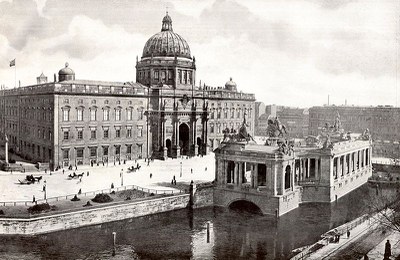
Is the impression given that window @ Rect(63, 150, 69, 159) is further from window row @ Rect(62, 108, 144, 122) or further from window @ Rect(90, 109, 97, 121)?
window @ Rect(90, 109, 97, 121)

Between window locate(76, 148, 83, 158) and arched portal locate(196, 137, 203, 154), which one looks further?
arched portal locate(196, 137, 203, 154)

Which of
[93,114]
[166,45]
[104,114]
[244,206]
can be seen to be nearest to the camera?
[244,206]

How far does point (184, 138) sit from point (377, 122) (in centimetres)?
5018

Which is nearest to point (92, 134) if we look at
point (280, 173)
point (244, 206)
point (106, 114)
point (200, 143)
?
point (106, 114)

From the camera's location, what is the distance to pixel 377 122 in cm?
10606

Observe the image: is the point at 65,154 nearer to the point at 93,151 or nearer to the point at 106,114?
the point at 93,151

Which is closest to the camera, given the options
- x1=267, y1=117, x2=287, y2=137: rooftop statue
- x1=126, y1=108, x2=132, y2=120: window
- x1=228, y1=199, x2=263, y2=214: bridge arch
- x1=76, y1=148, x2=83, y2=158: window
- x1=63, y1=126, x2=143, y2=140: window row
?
x1=228, y1=199, x2=263, y2=214: bridge arch

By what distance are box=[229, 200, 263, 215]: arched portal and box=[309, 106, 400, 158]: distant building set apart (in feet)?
156

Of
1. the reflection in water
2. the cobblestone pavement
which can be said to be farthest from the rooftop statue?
the cobblestone pavement

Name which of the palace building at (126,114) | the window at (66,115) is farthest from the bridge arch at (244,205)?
the window at (66,115)

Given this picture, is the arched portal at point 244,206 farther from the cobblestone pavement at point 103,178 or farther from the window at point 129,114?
the window at point 129,114

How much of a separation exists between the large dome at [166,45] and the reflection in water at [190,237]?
132 feet

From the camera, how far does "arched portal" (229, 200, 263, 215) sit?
48.4 m

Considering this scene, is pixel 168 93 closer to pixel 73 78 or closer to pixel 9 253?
pixel 73 78
